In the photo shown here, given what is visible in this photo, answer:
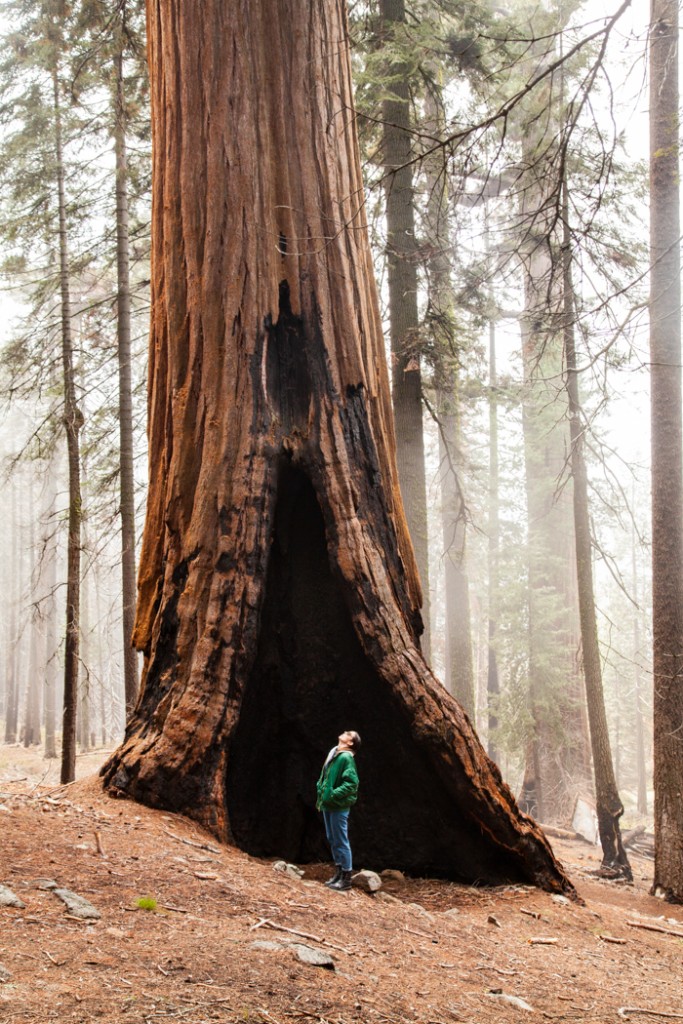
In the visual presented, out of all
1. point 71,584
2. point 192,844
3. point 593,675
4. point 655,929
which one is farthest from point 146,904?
point 593,675

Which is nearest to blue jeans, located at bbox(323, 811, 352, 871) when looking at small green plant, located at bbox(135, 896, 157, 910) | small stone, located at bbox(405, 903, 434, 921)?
small stone, located at bbox(405, 903, 434, 921)

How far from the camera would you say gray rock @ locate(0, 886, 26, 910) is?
3.75m

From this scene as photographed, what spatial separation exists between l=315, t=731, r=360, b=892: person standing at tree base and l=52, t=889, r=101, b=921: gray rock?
2.24m

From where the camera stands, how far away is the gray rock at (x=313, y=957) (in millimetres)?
3768

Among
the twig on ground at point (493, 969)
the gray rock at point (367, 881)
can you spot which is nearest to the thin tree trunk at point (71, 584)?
the gray rock at point (367, 881)

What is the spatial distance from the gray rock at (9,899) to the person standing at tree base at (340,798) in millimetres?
2555

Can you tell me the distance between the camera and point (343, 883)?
572 centimetres

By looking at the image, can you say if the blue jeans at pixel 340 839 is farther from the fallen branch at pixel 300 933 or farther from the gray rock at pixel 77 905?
the gray rock at pixel 77 905

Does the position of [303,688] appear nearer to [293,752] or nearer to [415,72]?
[293,752]

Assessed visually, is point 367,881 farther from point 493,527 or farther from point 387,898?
point 493,527

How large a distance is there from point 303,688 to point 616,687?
1283 inches

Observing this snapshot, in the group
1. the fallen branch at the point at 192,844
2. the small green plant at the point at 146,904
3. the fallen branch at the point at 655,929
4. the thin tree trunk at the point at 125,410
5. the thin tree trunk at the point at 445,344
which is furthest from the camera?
the thin tree trunk at the point at 125,410

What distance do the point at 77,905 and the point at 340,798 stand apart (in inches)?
93.5

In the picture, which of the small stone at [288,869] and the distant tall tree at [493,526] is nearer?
the small stone at [288,869]
